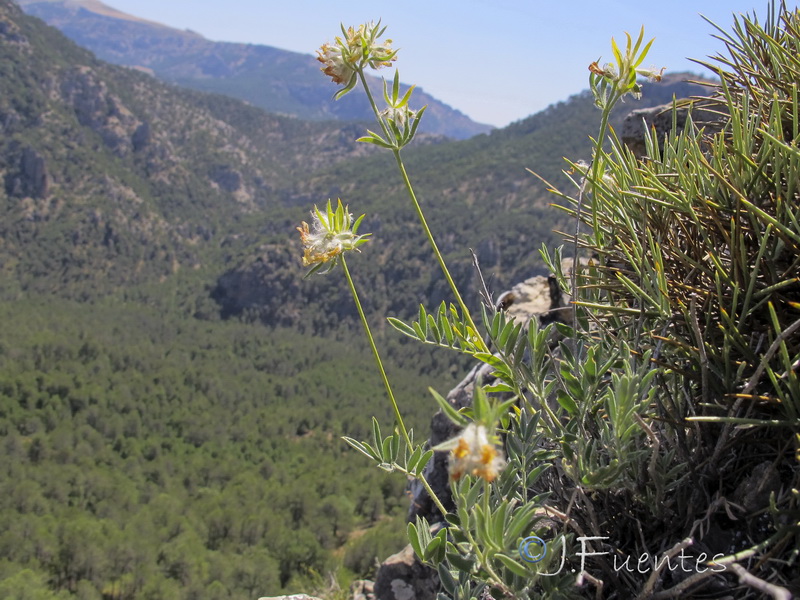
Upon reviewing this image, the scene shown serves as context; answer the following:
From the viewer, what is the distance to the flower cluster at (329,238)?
1.30 meters

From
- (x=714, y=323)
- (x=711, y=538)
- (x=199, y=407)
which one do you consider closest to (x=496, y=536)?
(x=711, y=538)

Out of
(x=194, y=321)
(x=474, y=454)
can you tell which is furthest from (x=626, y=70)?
(x=194, y=321)

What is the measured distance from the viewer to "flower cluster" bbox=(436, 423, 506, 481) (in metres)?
0.75

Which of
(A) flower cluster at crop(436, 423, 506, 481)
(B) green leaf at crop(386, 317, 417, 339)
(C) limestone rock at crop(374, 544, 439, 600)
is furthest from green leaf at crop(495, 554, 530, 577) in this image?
(C) limestone rock at crop(374, 544, 439, 600)

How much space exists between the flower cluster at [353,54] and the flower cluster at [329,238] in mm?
280

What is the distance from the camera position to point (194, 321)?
3182 inches

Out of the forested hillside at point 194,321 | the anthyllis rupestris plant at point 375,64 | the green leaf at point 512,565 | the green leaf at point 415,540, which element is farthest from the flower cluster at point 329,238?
the forested hillside at point 194,321

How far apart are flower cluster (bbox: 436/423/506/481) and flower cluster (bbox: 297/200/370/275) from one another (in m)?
0.61

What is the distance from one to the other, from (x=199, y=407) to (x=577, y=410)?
2236 inches

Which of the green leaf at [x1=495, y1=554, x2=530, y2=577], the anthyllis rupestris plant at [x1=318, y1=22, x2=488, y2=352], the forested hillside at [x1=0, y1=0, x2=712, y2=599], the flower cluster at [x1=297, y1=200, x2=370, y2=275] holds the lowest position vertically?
the forested hillside at [x1=0, y1=0, x2=712, y2=599]

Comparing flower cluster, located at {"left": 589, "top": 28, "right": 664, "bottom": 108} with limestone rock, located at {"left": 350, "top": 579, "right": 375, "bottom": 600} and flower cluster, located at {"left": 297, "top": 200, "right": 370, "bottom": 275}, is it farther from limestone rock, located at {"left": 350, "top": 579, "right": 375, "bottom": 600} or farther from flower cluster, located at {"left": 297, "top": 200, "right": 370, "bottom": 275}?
limestone rock, located at {"left": 350, "top": 579, "right": 375, "bottom": 600}

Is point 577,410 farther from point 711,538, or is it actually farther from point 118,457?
point 118,457

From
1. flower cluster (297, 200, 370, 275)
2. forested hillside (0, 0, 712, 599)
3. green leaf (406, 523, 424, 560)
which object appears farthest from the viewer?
forested hillside (0, 0, 712, 599)

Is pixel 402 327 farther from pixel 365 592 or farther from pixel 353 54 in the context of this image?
pixel 365 592
